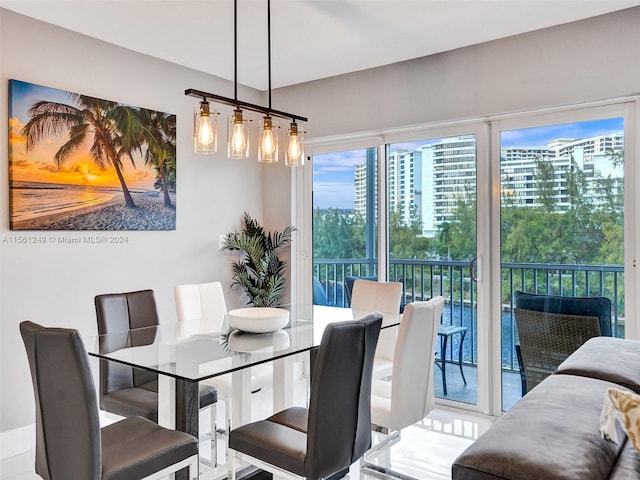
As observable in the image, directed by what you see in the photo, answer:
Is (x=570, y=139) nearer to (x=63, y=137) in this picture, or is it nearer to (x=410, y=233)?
(x=410, y=233)

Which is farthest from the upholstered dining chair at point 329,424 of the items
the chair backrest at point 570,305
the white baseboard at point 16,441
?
the chair backrest at point 570,305

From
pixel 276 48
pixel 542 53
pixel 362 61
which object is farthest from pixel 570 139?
pixel 276 48

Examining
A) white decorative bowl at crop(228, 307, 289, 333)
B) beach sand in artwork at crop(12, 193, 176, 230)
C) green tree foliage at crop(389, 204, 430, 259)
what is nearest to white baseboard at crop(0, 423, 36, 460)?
beach sand in artwork at crop(12, 193, 176, 230)

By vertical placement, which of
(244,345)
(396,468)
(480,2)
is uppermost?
(480,2)

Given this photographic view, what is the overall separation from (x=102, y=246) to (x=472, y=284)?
2676mm

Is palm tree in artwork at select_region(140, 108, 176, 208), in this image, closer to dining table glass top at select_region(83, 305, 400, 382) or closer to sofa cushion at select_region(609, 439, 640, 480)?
dining table glass top at select_region(83, 305, 400, 382)

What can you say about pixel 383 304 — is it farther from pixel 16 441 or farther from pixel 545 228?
pixel 16 441

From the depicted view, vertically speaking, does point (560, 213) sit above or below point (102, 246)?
above

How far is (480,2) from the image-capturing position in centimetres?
285

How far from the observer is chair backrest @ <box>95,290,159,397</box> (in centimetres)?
261

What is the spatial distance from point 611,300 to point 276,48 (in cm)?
280

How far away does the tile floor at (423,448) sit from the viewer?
2770 mm

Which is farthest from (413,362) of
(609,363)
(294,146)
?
(294,146)

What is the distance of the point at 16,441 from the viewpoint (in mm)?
3031
